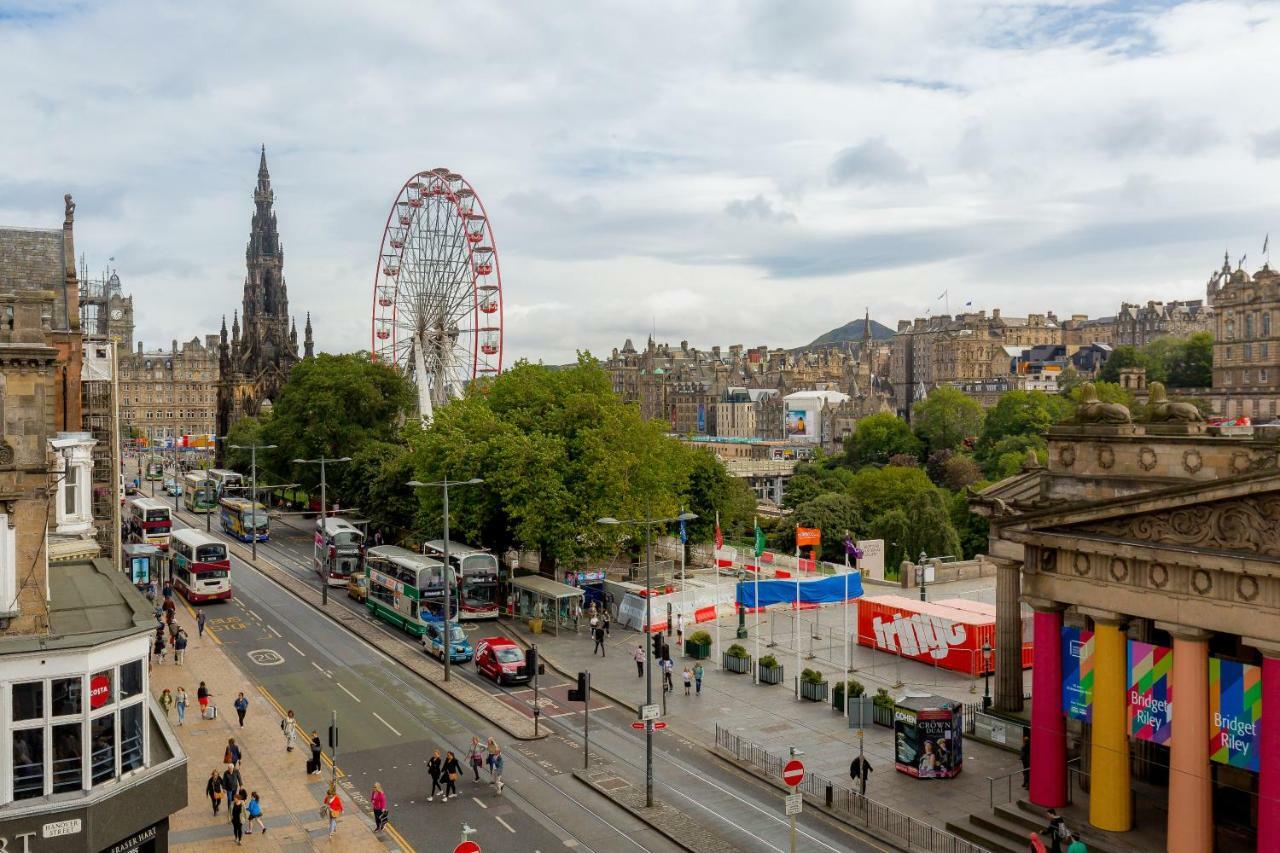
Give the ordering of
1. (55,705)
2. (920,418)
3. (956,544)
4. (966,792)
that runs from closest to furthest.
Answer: (55,705), (966,792), (956,544), (920,418)

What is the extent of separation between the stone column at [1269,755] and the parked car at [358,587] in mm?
43363

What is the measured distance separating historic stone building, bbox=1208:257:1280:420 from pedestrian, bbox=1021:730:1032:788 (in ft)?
334

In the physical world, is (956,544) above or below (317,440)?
below

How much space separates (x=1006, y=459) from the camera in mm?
115938

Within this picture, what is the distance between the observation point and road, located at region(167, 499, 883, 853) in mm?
27625

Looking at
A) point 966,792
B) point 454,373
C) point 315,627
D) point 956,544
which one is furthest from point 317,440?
point 966,792

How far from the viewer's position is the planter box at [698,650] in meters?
45.7

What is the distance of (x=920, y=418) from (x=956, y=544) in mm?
75959

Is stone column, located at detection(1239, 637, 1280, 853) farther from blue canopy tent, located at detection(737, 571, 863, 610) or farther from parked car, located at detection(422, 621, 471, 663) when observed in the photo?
parked car, located at detection(422, 621, 471, 663)

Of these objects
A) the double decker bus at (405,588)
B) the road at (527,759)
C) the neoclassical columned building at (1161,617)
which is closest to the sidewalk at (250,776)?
the road at (527,759)

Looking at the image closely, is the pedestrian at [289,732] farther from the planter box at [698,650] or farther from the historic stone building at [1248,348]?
the historic stone building at [1248,348]

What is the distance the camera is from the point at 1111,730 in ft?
81.7

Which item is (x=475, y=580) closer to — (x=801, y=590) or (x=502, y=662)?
(x=502, y=662)

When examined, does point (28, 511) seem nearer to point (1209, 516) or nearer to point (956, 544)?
point (1209, 516)
